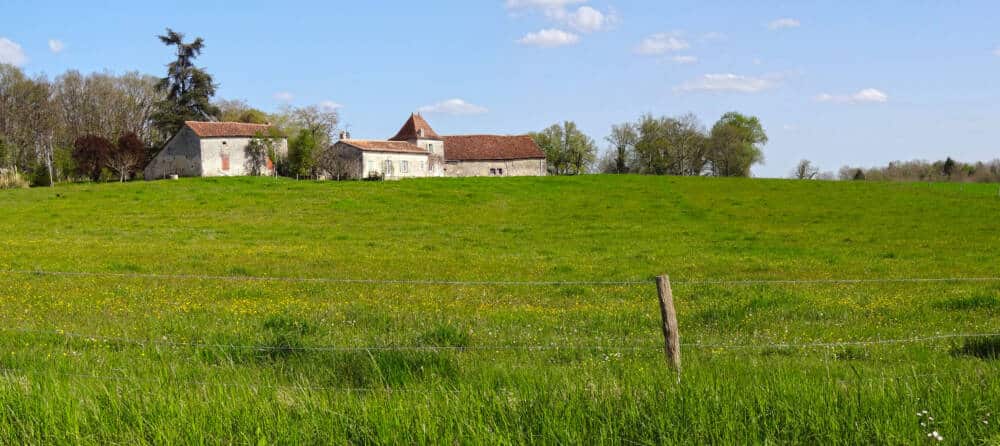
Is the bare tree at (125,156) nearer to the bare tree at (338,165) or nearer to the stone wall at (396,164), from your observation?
the bare tree at (338,165)

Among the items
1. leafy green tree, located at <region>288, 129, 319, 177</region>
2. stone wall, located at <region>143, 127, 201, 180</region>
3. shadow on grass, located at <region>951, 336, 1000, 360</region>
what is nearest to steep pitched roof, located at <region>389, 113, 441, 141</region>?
leafy green tree, located at <region>288, 129, 319, 177</region>

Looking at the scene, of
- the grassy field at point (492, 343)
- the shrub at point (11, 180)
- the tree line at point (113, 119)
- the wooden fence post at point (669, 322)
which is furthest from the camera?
the tree line at point (113, 119)

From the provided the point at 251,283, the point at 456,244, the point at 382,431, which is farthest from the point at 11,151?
the point at 382,431

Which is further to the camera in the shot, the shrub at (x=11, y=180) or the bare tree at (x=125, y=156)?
the bare tree at (x=125, y=156)

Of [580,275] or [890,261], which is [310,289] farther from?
[890,261]

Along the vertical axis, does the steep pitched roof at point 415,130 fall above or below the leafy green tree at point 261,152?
above

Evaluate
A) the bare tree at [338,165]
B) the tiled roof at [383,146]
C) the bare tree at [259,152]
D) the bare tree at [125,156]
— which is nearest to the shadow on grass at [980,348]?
the bare tree at [338,165]

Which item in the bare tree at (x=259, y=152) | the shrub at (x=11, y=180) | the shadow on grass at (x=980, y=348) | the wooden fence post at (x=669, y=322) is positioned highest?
the bare tree at (x=259, y=152)

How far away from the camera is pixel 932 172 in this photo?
342ft

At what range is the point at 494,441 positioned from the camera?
497 centimetres

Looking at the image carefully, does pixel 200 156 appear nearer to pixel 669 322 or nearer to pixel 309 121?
pixel 309 121

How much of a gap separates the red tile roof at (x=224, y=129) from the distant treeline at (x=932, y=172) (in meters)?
70.1

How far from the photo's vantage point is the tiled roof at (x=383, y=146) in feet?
268

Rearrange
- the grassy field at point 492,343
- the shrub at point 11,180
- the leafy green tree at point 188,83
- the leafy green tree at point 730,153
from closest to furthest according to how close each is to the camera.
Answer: the grassy field at point 492,343, the shrub at point 11,180, the leafy green tree at point 188,83, the leafy green tree at point 730,153
